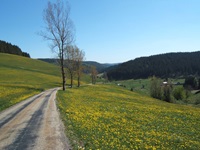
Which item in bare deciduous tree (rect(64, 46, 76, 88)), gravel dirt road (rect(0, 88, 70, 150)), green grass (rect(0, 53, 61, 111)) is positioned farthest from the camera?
bare deciduous tree (rect(64, 46, 76, 88))

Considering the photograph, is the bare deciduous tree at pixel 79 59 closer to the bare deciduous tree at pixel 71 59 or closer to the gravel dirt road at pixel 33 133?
the bare deciduous tree at pixel 71 59

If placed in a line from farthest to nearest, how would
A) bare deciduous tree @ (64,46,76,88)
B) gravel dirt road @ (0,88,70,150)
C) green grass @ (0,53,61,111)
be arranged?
bare deciduous tree @ (64,46,76,88) < green grass @ (0,53,61,111) < gravel dirt road @ (0,88,70,150)

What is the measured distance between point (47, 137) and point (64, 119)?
513 cm

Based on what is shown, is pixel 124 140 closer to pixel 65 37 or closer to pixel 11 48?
pixel 65 37

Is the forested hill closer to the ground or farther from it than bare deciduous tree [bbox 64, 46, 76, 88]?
farther from it

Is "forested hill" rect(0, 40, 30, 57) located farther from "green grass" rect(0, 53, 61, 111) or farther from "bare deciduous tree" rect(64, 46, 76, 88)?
"bare deciduous tree" rect(64, 46, 76, 88)

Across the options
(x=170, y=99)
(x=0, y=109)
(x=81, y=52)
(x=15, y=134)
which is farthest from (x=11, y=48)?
(x=15, y=134)

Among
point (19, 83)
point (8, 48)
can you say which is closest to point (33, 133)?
point (19, 83)

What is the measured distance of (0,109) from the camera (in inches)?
944

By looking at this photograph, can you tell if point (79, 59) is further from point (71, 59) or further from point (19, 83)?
point (19, 83)

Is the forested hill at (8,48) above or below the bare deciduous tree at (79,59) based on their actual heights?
above

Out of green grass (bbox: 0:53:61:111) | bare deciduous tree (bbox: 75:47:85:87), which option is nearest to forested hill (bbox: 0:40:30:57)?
green grass (bbox: 0:53:61:111)

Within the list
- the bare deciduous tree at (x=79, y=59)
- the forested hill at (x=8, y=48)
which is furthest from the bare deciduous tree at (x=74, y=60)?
the forested hill at (x=8, y=48)

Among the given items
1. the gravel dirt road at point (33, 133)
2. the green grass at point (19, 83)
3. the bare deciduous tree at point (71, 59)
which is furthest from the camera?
the bare deciduous tree at point (71, 59)
